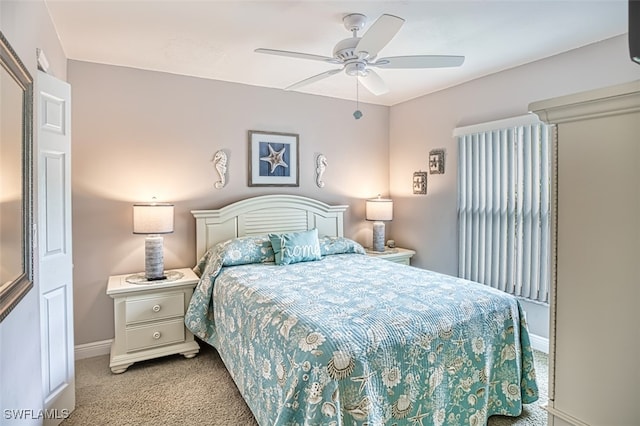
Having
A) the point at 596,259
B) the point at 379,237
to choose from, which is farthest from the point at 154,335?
the point at 596,259

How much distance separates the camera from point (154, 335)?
288 cm

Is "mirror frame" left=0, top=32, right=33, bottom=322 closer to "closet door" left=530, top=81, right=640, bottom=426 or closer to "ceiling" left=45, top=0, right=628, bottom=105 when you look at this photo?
"ceiling" left=45, top=0, right=628, bottom=105

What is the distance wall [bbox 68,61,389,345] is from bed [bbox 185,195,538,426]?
84 cm

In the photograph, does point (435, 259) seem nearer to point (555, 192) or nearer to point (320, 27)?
point (320, 27)

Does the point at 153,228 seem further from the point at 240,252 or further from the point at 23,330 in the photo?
the point at 23,330

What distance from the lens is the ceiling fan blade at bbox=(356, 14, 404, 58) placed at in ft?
5.85

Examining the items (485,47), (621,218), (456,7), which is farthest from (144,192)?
(621,218)

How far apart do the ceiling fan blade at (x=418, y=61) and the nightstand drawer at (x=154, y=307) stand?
93.3 inches

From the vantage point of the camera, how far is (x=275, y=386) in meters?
1.77

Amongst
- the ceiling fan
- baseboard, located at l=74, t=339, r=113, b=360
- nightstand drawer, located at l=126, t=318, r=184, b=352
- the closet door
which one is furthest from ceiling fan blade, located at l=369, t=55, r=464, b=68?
baseboard, located at l=74, t=339, r=113, b=360

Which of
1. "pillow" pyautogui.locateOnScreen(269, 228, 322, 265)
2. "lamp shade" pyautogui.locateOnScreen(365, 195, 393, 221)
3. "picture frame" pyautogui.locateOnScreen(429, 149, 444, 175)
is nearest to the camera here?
"pillow" pyautogui.locateOnScreen(269, 228, 322, 265)

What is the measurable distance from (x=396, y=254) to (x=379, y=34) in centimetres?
267

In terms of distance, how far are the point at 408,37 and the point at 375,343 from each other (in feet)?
6.95

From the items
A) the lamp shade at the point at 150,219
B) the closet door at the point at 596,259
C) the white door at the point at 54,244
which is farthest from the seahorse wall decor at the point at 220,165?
the closet door at the point at 596,259
